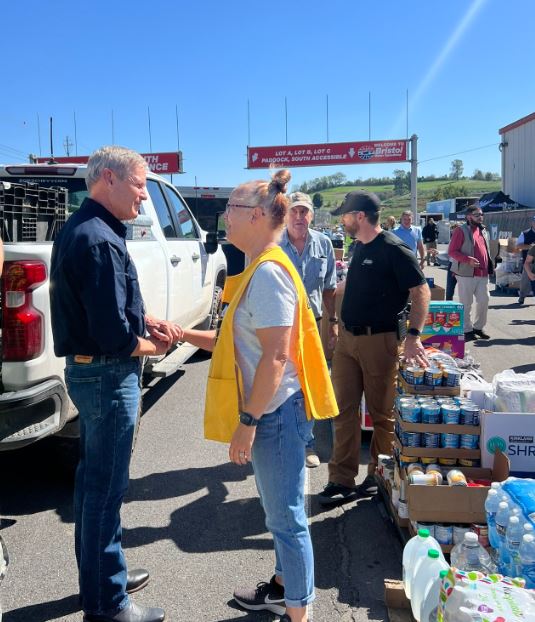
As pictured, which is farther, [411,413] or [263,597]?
[411,413]

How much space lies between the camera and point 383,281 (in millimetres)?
3791

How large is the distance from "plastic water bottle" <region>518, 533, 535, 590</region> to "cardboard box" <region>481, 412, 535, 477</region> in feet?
2.88

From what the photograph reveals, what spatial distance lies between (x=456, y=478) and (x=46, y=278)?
8.33 ft

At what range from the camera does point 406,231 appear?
10.8 metres

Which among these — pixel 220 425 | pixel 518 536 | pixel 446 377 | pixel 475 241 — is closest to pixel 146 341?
pixel 220 425

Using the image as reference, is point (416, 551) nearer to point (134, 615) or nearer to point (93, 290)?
point (134, 615)

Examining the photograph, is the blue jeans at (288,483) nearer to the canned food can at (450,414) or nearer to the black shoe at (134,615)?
the black shoe at (134,615)

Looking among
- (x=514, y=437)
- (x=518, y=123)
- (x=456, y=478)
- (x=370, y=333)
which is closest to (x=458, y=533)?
(x=456, y=478)

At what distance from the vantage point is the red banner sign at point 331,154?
92.7 feet

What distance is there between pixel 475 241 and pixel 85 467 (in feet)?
25.9

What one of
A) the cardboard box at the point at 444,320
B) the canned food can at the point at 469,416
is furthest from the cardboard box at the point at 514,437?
the cardboard box at the point at 444,320

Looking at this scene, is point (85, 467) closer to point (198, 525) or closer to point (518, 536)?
point (198, 525)

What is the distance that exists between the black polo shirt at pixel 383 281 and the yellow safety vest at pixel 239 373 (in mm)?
1450

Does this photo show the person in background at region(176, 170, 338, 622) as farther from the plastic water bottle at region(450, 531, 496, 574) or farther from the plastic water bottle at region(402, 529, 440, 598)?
the plastic water bottle at region(450, 531, 496, 574)
